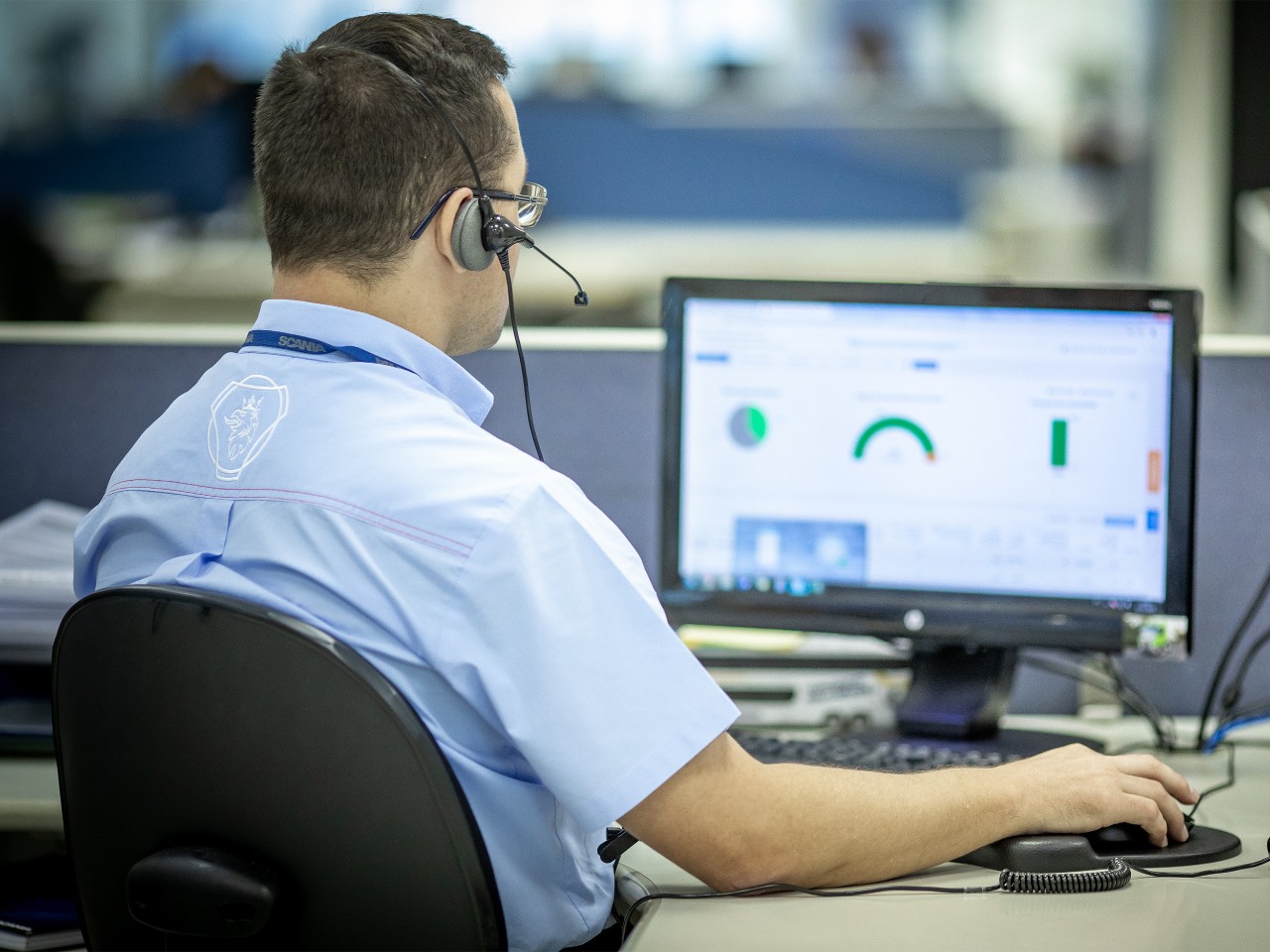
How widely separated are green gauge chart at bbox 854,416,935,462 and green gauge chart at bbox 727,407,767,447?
0.10 meters

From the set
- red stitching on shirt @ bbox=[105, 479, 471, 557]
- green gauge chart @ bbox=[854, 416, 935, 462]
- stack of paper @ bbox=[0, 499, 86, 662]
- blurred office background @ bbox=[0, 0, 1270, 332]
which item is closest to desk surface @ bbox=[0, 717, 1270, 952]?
red stitching on shirt @ bbox=[105, 479, 471, 557]

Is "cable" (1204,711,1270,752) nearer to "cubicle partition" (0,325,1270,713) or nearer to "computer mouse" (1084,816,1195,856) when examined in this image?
"cubicle partition" (0,325,1270,713)

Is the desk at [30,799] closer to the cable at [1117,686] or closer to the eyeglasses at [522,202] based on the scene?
the eyeglasses at [522,202]

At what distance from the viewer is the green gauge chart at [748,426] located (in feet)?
4.55

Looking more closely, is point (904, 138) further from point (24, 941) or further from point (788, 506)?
point (24, 941)

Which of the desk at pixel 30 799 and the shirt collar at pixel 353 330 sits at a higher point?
the shirt collar at pixel 353 330

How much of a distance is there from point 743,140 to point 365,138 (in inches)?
191

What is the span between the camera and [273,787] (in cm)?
80

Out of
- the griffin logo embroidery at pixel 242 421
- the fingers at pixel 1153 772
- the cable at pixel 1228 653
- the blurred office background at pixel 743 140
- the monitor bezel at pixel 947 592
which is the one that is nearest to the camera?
the griffin logo embroidery at pixel 242 421

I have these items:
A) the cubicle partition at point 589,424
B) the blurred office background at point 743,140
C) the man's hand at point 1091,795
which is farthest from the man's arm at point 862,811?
the blurred office background at point 743,140

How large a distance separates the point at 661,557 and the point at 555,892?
0.53m

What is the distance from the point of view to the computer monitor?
1310mm

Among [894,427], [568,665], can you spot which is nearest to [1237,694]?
[894,427]

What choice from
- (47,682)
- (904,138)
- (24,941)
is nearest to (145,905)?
(24,941)
